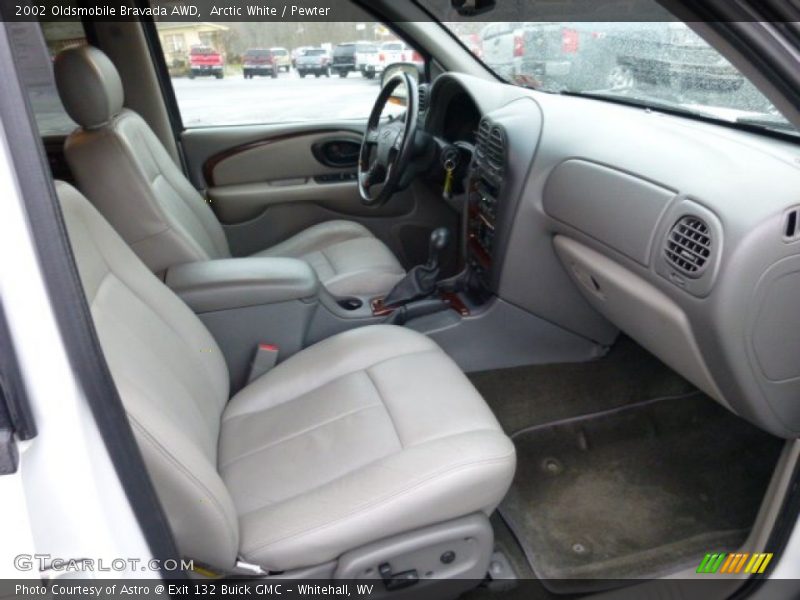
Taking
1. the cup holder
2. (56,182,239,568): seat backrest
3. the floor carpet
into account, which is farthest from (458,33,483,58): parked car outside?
(56,182,239,568): seat backrest

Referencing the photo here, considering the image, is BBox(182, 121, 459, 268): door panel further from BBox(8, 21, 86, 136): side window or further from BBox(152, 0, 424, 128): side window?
BBox(8, 21, 86, 136): side window

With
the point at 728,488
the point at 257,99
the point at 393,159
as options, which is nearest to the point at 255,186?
the point at 257,99

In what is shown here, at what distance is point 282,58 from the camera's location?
2.47 meters

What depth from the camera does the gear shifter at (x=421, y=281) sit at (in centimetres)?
195

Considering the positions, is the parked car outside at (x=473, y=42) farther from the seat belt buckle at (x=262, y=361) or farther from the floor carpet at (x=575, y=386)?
the seat belt buckle at (x=262, y=361)

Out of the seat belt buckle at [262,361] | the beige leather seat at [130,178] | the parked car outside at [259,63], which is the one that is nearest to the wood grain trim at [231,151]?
the parked car outside at [259,63]

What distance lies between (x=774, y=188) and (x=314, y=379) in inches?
36.8

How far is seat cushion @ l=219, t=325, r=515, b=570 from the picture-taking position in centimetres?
101

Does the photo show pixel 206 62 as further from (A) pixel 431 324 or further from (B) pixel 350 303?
(A) pixel 431 324

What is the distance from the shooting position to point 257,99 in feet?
8.71

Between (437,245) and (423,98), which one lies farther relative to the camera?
(423,98)

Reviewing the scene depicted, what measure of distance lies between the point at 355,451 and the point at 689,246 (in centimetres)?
69

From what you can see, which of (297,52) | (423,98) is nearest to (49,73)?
(297,52)

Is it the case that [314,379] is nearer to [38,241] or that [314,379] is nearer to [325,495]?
[325,495]
